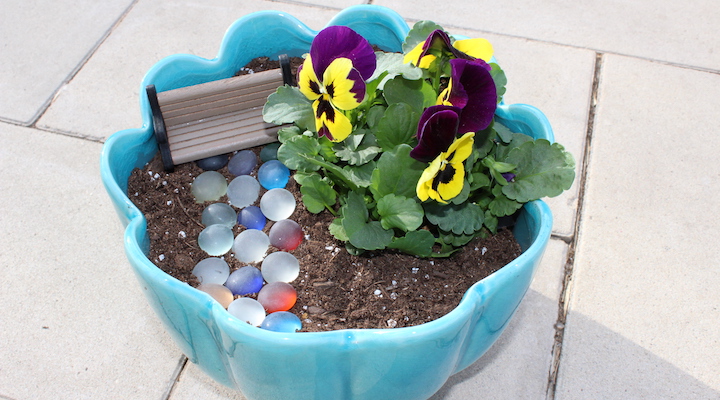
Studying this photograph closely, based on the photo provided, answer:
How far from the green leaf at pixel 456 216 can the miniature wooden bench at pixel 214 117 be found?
0.32m

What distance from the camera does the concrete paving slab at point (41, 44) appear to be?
1.53 m

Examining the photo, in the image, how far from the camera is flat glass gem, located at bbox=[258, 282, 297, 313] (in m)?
0.90

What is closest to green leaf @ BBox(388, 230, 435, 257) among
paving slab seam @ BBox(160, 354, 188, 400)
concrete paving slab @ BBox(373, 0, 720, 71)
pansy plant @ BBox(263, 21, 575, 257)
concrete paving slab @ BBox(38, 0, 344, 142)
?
pansy plant @ BBox(263, 21, 575, 257)

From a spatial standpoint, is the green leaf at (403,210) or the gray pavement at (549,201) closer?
the green leaf at (403,210)

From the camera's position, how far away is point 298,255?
0.98m

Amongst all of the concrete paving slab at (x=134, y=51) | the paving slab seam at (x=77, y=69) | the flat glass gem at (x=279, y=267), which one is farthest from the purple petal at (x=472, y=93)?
the paving slab seam at (x=77, y=69)

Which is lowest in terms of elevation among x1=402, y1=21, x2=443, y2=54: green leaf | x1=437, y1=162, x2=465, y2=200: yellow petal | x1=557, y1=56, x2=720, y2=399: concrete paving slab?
x1=557, y1=56, x2=720, y2=399: concrete paving slab

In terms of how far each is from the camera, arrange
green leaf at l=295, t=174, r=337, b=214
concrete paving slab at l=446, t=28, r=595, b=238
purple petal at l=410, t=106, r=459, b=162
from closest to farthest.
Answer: purple petal at l=410, t=106, r=459, b=162, green leaf at l=295, t=174, r=337, b=214, concrete paving slab at l=446, t=28, r=595, b=238

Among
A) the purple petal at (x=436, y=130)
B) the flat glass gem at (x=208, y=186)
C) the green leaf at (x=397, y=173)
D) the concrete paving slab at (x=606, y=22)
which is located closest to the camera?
the purple petal at (x=436, y=130)

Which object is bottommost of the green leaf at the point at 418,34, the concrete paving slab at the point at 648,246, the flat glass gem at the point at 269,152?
the concrete paving slab at the point at 648,246

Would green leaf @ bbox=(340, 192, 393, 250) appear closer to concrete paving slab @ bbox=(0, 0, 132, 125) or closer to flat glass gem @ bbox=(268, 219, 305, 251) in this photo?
flat glass gem @ bbox=(268, 219, 305, 251)

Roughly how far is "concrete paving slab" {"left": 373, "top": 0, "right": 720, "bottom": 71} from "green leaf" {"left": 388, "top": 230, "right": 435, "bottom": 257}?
961 mm

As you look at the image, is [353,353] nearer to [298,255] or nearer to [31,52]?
[298,255]

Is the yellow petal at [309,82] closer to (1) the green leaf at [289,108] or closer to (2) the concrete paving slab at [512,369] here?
(1) the green leaf at [289,108]
